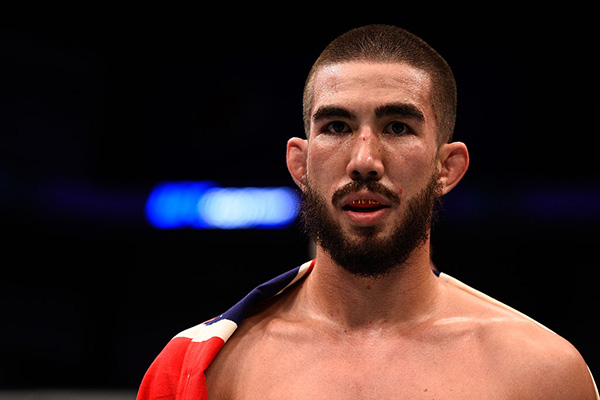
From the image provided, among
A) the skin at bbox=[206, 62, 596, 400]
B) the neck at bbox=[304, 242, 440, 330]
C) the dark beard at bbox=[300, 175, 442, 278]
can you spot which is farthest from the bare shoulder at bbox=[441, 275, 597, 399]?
the dark beard at bbox=[300, 175, 442, 278]

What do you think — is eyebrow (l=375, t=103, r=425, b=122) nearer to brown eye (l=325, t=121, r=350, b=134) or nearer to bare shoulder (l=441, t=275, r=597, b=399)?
brown eye (l=325, t=121, r=350, b=134)

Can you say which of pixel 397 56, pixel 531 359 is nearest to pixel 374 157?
pixel 397 56

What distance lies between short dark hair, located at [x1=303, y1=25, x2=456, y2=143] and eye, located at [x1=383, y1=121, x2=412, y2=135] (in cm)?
11

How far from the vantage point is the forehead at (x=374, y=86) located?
5.44 feet

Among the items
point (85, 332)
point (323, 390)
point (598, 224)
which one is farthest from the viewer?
point (85, 332)

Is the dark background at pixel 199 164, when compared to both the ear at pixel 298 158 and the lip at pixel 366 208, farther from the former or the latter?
the lip at pixel 366 208

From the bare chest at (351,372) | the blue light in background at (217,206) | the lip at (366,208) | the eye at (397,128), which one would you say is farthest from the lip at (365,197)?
the blue light in background at (217,206)

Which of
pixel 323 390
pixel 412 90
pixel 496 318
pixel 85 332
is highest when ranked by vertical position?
pixel 412 90

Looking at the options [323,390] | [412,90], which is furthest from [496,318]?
[412,90]

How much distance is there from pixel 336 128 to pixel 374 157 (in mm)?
146

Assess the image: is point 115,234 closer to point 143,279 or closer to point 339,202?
point 143,279

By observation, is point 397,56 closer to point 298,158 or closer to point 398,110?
point 398,110

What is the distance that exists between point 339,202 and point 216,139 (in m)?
4.49

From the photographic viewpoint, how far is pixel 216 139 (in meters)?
6.04
